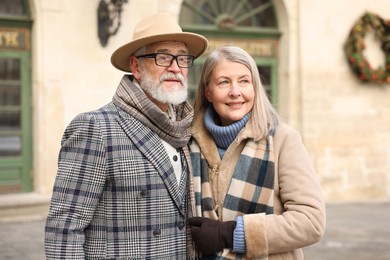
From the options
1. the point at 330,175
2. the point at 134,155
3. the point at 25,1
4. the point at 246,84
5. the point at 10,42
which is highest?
the point at 25,1

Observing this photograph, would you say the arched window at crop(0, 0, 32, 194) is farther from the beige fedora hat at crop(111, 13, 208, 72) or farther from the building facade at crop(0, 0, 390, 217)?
the beige fedora hat at crop(111, 13, 208, 72)

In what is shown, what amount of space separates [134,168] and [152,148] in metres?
0.12

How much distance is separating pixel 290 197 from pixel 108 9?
6.24m

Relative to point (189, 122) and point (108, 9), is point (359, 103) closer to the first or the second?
point (108, 9)

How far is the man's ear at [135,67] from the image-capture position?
8.69ft

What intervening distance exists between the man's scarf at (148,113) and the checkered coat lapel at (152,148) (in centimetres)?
3

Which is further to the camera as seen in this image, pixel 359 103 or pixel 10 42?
A: pixel 359 103

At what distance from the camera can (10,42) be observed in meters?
8.19

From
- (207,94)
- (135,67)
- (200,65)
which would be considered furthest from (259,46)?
(135,67)

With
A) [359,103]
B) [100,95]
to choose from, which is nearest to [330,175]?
[359,103]

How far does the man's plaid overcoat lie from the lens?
2.35m

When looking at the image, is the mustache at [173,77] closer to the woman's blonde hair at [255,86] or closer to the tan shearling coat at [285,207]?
the woman's blonde hair at [255,86]

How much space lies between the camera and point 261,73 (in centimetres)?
1011

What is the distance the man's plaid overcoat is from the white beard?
14cm
